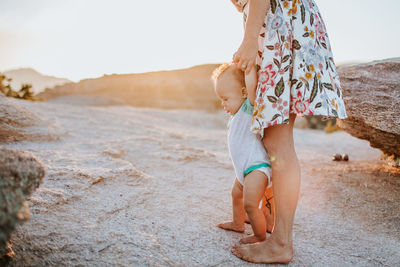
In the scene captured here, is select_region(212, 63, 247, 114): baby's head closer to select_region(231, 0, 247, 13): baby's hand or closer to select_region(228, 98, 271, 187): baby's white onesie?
select_region(228, 98, 271, 187): baby's white onesie

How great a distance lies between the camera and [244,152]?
1.95 meters

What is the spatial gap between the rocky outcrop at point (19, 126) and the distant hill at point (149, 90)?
1051 centimetres

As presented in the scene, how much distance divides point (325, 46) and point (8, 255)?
6.93ft

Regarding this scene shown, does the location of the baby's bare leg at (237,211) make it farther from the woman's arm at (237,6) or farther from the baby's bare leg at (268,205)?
the woman's arm at (237,6)

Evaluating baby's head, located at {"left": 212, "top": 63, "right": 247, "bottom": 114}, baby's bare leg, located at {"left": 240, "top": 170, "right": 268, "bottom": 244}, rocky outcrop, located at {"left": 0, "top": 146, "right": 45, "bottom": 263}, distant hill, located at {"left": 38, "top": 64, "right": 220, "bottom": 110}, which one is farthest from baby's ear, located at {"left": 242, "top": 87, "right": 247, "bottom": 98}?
distant hill, located at {"left": 38, "top": 64, "right": 220, "bottom": 110}

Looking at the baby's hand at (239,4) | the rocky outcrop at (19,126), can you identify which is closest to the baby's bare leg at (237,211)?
the baby's hand at (239,4)

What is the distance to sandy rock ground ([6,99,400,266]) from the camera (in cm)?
169

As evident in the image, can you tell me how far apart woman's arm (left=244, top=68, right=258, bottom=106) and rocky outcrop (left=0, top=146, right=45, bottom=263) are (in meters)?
1.23

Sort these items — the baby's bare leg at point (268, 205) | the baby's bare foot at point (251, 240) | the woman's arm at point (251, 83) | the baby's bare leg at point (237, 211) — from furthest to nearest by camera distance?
the baby's bare leg at point (268, 205)
the baby's bare leg at point (237, 211)
the baby's bare foot at point (251, 240)
the woman's arm at point (251, 83)

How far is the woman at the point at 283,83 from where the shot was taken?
5.65 feet

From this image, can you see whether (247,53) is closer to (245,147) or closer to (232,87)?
(232,87)

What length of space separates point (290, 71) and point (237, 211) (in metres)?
1.02

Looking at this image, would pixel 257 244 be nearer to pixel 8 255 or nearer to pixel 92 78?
pixel 8 255

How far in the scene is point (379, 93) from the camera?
2957 mm
